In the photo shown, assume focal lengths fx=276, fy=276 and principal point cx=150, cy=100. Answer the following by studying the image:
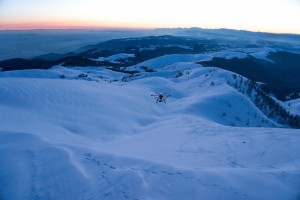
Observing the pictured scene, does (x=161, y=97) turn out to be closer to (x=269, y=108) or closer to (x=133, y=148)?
(x=269, y=108)

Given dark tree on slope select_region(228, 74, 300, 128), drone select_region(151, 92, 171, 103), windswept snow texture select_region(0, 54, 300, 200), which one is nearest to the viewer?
windswept snow texture select_region(0, 54, 300, 200)

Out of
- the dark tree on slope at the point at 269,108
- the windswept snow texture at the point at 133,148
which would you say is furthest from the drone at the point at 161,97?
the dark tree on slope at the point at 269,108

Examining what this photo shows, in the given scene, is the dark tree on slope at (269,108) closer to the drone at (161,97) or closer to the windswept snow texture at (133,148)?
the windswept snow texture at (133,148)

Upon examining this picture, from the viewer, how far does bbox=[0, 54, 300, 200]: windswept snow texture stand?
342cm

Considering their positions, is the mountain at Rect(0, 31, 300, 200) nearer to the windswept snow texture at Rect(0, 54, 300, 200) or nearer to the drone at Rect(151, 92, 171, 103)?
the windswept snow texture at Rect(0, 54, 300, 200)

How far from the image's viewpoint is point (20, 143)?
15.2 feet

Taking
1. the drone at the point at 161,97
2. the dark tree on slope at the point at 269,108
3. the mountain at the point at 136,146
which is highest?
the mountain at the point at 136,146

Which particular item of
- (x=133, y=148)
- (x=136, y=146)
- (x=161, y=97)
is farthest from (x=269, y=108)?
(x=133, y=148)

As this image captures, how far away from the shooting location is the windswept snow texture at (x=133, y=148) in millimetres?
3424

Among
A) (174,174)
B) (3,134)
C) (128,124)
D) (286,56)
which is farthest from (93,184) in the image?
(286,56)

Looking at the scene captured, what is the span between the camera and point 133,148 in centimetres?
559

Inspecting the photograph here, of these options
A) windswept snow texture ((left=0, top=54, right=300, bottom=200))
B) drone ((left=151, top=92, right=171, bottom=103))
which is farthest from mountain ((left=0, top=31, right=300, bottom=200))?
drone ((left=151, top=92, right=171, bottom=103))

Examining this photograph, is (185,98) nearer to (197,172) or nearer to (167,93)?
(167,93)

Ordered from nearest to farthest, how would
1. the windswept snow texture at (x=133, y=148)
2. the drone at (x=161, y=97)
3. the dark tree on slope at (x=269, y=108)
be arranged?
the windswept snow texture at (x=133, y=148) → the drone at (x=161, y=97) → the dark tree on slope at (x=269, y=108)
